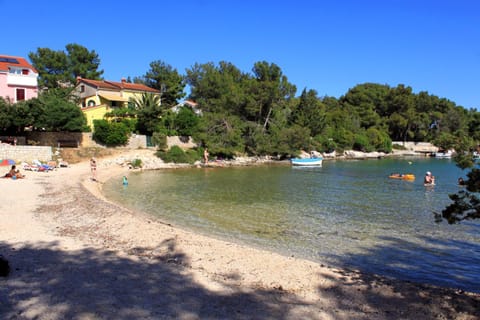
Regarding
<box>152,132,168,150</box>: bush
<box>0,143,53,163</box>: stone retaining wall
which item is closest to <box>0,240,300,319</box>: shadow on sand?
<box>0,143,53,163</box>: stone retaining wall

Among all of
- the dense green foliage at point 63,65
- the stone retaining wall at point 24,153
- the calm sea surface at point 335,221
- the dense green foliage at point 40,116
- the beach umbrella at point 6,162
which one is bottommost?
the calm sea surface at point 335,221

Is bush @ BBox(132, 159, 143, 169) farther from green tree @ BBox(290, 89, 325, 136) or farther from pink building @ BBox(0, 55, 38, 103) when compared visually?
green tree @ BBox(290, 89, 325, 136)

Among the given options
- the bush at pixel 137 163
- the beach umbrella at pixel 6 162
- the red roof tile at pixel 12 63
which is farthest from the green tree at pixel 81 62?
the beach umbrella at pixel 6 162

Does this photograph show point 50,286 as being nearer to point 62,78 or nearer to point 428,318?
point 428,318

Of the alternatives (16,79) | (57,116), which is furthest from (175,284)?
(16,79)

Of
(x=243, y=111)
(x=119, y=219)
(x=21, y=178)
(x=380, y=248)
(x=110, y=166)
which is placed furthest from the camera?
(x=243, y=111)

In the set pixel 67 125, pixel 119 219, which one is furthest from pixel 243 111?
pixel 119 219

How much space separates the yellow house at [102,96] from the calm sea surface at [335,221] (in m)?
23.8

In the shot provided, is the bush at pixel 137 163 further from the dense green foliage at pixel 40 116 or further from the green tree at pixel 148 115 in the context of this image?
the green tree at pixel 148 115

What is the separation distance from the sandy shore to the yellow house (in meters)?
40.2

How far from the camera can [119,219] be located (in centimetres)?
1547

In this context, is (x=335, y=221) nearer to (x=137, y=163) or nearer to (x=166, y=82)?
(x=137, y=163)

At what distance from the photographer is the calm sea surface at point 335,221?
1186 centimetres

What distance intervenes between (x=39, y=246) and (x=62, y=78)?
205 feet
